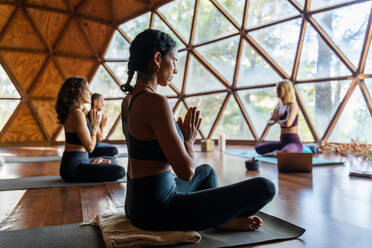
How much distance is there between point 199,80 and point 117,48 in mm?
3421

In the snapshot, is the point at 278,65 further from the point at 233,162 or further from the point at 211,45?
the point at 233,162

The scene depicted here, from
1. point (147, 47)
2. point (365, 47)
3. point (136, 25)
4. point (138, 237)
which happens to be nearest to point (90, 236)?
point (138, 237)

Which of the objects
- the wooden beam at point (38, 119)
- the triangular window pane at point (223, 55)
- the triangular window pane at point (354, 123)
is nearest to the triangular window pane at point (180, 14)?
the triangular window pane at point (223, 55)

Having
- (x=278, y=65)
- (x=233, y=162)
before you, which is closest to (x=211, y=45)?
(x=278, y=65)

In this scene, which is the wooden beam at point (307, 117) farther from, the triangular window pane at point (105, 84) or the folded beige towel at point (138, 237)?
the triangular window pane at point (105, 84)

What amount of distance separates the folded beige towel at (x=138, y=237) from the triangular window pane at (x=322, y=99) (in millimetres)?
6032

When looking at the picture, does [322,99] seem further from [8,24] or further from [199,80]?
Answer: [8,24]

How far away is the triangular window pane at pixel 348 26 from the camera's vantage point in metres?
6.32

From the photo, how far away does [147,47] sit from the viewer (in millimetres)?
1818

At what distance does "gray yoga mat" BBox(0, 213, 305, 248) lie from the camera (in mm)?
1881

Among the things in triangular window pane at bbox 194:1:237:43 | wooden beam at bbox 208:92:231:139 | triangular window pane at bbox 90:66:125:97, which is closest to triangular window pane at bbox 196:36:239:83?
triangular window pane at bbox 194:1:237:43

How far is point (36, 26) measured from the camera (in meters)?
10.4

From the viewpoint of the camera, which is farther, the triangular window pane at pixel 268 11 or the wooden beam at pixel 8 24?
the wooden beam at pixel 8 24

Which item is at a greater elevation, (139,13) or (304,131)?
(139,13)
